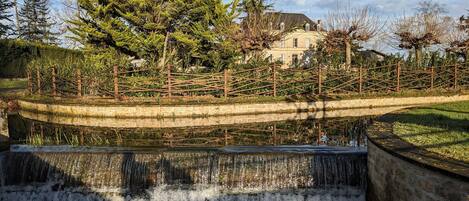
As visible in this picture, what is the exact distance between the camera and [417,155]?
4.88 meters

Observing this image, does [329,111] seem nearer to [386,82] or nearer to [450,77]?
[386,82]

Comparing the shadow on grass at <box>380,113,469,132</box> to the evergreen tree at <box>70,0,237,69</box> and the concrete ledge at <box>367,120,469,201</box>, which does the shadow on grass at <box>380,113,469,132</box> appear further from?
the evergreen tree at <box>70,0,237,69</box>

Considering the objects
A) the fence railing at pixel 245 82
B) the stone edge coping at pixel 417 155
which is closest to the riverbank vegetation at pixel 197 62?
the fence railing at pixel 245 82

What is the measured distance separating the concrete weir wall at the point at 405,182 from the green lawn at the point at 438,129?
20.5 inches

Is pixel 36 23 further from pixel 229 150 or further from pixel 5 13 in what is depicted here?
pixel 229 150

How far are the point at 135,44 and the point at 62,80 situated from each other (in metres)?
4.93

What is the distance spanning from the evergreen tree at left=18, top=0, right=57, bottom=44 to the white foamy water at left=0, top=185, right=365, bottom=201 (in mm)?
42647

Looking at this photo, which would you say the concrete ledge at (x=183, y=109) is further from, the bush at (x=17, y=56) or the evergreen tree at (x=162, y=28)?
the bush at (x=17, y=56)

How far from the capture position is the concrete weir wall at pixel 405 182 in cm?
418

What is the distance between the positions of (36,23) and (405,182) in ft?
169

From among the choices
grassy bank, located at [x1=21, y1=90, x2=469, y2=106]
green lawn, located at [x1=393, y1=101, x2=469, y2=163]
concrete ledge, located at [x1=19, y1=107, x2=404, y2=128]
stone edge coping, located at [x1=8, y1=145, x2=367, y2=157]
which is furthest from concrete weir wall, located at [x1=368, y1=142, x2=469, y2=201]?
grassy bank, located at [x1=21, y1=90, x2=469, y2=106]

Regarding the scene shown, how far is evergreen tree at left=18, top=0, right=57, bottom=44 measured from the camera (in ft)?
150

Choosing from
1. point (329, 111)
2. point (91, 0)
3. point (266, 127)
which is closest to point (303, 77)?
point (329, 111)

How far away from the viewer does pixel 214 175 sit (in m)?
7.23
